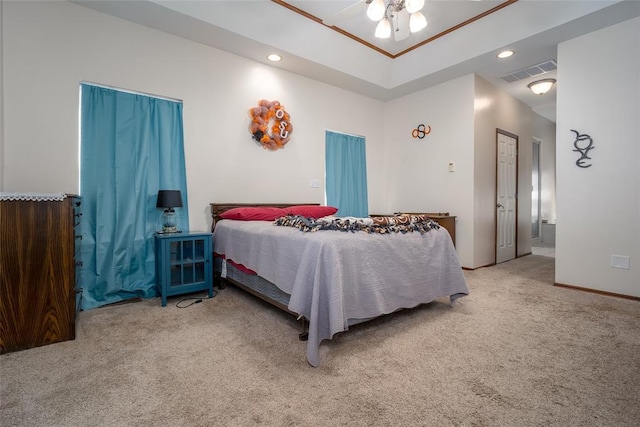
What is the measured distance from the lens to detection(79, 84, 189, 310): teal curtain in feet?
8.65

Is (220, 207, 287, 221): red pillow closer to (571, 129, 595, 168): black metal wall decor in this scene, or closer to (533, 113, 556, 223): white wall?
(571, 129, 595, 168): black metal wall decor

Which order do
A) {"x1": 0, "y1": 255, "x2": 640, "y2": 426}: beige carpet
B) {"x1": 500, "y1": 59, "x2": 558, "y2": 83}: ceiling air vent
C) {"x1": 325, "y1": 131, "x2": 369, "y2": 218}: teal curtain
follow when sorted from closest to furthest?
{"x1": 0, "y1": 255, "x2": 640, "y2": 426}: beige carpet < {"x1": 500, "y1": 59, "x2": 558, "y2": 83}: ceiling air vent < {"x1": 325, "y1": 131, "x2": 369, "y2": 218}: teal curtain

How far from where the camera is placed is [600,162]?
2957mm

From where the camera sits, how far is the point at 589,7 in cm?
269

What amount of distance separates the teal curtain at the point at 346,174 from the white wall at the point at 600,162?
248 centimetres

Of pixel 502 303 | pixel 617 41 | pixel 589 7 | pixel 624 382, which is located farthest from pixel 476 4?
pixel 624 382

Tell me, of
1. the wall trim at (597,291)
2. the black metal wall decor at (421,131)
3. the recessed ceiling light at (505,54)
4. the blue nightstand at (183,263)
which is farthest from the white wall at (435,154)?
the blue nightstand at (183,263)

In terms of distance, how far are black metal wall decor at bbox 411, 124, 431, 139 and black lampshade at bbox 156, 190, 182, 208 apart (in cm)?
353

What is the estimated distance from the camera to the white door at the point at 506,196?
4496 mm

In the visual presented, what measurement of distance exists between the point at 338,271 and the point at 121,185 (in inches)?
90.5

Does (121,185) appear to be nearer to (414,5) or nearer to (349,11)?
(349,11)

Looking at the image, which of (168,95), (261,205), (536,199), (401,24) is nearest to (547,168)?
(536,199)

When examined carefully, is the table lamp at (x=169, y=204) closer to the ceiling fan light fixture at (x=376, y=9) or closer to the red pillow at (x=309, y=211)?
the red pillow at (x=309, y=211)

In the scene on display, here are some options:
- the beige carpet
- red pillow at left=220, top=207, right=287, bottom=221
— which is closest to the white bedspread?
the beige carpet
